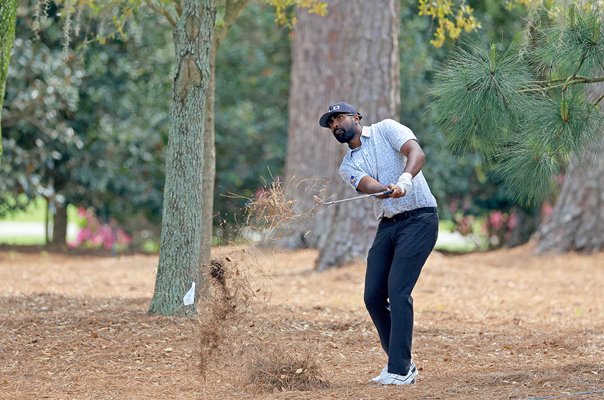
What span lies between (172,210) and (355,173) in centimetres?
209

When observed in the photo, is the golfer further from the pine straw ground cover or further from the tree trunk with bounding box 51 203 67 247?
the tree trunk with bounding box 51 203 67 247

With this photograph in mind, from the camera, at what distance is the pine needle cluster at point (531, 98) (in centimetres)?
600

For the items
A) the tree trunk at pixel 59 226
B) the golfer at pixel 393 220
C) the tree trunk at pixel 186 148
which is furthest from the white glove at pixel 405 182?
the tree trunk at pixel 59 226

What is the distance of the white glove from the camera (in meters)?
5.41

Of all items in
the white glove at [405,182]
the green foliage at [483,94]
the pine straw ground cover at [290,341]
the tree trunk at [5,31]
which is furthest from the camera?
the tree trunk at [5,31]

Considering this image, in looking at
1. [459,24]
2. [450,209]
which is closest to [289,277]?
[459,24]

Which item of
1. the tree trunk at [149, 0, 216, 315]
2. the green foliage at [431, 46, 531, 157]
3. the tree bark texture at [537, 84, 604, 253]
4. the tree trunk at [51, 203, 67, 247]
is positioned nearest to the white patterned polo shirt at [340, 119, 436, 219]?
the green foliage at [431, 46, 531, 157]

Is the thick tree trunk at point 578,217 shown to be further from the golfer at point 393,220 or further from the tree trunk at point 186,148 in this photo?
the golfer at point 393,220

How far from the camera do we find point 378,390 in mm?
5641

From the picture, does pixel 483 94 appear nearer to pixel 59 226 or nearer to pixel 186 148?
pixel 186 148

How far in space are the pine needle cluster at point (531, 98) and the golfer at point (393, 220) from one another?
2.11 feet

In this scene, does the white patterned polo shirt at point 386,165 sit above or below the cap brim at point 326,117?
below

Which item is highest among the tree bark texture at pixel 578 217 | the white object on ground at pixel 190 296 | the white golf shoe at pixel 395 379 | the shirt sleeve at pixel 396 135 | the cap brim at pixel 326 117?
the cap brim at pixel 326 117

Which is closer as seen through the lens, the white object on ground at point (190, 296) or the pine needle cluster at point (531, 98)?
the pine needle cluster at point (531, 98)
